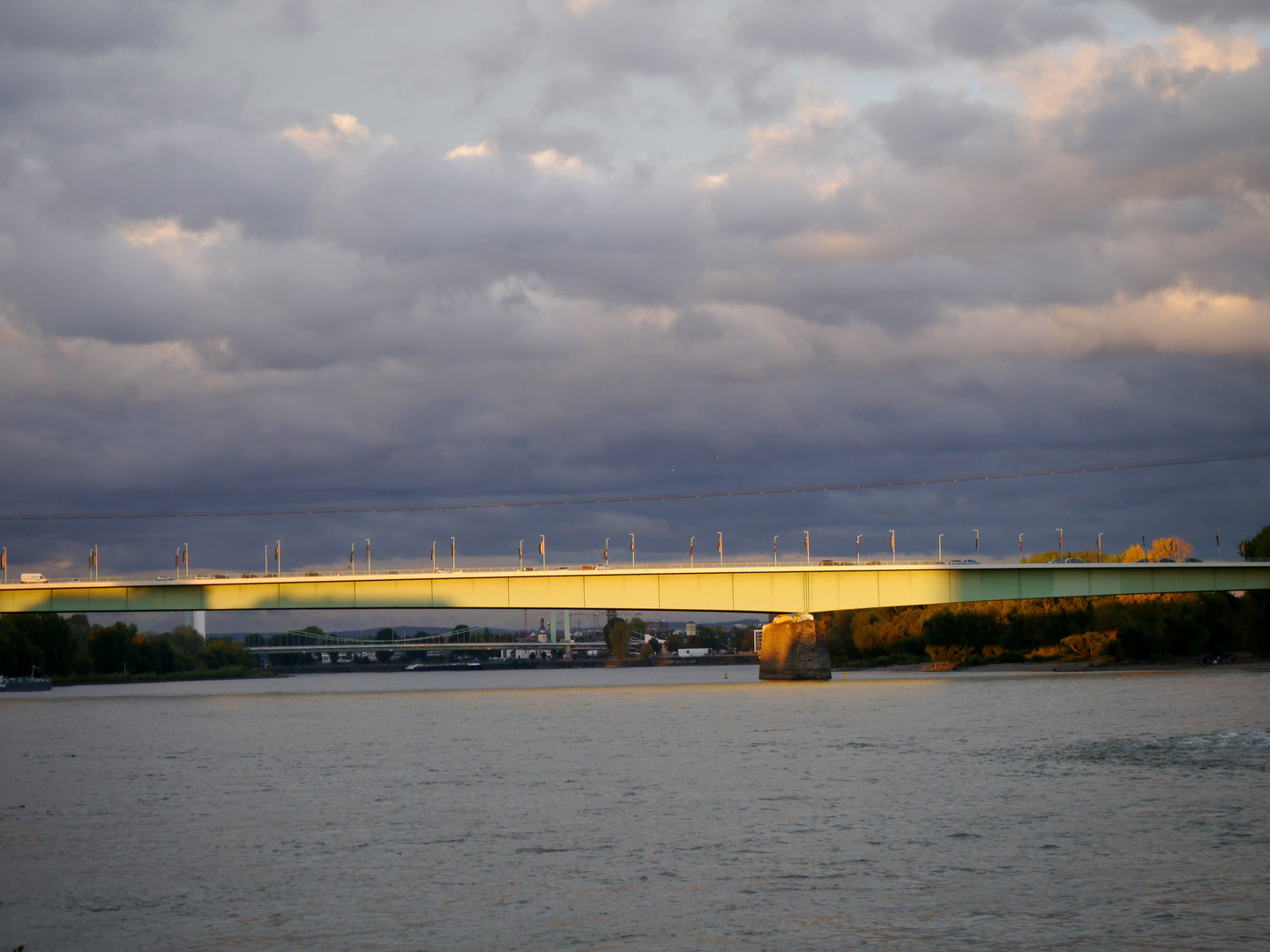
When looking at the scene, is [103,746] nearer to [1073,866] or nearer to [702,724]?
[702,724]

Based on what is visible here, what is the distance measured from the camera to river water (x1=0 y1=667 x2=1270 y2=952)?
78.5 feet

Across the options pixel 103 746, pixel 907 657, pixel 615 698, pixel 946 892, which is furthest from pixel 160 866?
pixel 907 657

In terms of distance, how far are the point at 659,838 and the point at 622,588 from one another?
80459mm

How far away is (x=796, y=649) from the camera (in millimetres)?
128625

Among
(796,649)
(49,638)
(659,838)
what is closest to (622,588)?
(796,649)

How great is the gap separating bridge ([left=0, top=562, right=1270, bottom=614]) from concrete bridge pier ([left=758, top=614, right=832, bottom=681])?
11430mm

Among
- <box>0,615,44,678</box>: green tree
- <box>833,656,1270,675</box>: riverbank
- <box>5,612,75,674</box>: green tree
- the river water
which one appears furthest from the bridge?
<box>5,612,75,674</box>: green tree

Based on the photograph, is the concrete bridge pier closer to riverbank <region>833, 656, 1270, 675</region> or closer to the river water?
riverbank <region>833, 656, 1270, 675</region>

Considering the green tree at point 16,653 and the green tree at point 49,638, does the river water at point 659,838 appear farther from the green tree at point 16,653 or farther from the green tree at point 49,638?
the green tree at point 49,638

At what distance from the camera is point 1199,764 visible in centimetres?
4666

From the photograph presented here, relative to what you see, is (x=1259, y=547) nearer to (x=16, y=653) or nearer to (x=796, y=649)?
(x=796, y=649)

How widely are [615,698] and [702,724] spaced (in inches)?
1579

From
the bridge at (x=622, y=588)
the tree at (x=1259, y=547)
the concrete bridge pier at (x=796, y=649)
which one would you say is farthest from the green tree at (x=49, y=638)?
the tree at (x=1259, y=547)

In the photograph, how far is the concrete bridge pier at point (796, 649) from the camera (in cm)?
12800
